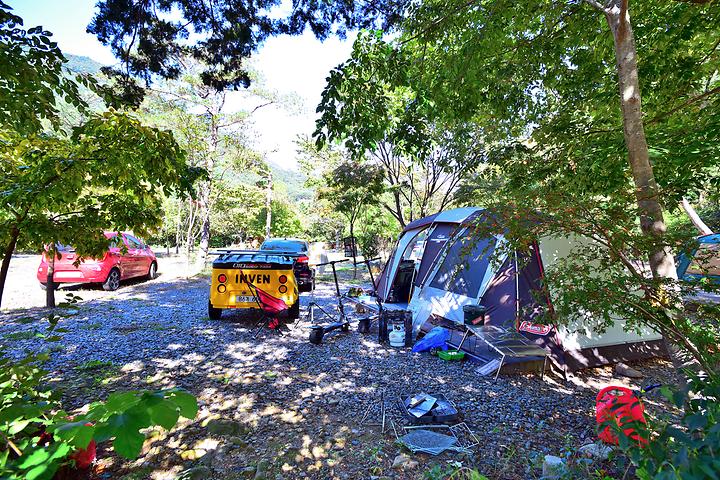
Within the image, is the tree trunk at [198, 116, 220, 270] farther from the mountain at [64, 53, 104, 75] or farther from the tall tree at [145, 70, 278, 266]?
the mountain at [64, 53, 104, 75]

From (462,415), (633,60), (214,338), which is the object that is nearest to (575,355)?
(462,415)

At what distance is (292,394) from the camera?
387 centimetres

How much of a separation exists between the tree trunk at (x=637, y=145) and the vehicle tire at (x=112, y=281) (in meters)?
11.5

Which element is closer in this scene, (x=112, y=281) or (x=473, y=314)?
(x=473, y=314)

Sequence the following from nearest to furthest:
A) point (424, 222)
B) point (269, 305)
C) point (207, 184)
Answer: point (269, 305), point (424, 222), point (207, 184)

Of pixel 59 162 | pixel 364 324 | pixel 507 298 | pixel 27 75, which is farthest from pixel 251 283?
pixel 27 75

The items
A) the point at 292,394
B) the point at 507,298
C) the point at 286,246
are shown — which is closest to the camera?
the point at 292,394

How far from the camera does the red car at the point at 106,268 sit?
8367 millimetres

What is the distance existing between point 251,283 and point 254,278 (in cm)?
12

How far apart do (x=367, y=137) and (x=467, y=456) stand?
3.10 m

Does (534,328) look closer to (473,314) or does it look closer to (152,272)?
(473,314)

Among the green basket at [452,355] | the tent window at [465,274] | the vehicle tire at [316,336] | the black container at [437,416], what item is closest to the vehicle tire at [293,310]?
the vehicle tire at [316,336]

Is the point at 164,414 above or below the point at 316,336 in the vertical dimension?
above

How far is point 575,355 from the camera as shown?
15.4ft
